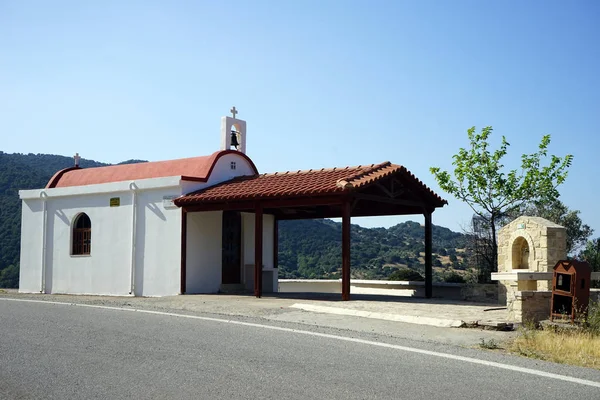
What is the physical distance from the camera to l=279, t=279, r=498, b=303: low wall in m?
19.0

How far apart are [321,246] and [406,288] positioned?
93.4ft

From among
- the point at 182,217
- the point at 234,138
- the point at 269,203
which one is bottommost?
the point at 182,217

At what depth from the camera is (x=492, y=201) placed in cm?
2294

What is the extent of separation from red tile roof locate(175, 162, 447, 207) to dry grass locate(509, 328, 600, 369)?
6971mm

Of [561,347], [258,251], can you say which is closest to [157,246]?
[258,251]

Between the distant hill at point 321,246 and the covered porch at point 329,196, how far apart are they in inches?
702

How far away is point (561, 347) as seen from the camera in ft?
31.6

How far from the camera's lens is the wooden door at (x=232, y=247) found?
21766 mm

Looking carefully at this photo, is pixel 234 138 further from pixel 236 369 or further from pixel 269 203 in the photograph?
pixel 236 369

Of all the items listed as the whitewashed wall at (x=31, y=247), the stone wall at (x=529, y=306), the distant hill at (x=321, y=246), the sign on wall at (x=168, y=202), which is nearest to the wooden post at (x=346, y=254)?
the stone wall at (x=529, y=306)

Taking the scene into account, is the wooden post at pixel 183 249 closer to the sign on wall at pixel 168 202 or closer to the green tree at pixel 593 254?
the sign on wall at pixel 168 202

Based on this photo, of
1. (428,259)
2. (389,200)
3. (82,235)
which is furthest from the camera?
(82,235)

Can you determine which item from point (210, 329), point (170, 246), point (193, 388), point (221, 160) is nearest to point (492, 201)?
point (221, 160)

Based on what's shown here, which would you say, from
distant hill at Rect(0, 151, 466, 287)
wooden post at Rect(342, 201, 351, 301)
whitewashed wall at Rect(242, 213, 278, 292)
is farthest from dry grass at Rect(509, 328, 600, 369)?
distant hill at Rect(0, 151, 466, 287)
